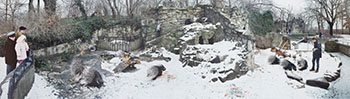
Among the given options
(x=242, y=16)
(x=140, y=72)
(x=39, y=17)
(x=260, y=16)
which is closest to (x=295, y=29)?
(x=260, y=16)

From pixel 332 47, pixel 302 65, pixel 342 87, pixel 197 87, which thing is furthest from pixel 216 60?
pixel 332 47

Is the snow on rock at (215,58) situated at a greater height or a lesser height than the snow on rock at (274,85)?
greater

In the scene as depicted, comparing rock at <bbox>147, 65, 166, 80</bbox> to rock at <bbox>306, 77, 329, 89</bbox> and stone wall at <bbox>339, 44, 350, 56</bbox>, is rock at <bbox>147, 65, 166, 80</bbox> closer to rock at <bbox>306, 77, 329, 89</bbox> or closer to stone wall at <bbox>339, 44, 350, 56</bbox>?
rock at <bbox>306, 77, 329, 89</bbox>

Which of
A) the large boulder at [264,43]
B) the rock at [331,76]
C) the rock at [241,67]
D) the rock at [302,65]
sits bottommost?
the rock at [331,76]

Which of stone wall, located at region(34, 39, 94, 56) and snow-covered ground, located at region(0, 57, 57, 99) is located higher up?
stone wall, located at region(34, 39, 94, 56)

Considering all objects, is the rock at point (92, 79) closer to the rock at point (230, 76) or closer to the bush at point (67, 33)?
the bush at point (67, 33)

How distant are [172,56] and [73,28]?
477 centimetres

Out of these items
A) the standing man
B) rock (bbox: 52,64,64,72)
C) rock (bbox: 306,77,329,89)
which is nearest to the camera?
the standing man

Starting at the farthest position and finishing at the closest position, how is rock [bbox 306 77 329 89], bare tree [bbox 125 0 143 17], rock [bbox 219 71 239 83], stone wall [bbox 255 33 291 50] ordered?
bare tree [bbox 125 0 143 17], stone wall [bbox 255 33 291 50], rock [bbox 306 77 329 89], rock [bbox 219 71 239 83]

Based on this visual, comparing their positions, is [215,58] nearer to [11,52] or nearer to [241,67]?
[241,67]

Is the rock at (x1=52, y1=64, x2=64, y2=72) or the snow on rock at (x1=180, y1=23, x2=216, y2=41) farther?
the snow on rock at (x1=180, y1=23, x2=216, y2=41)

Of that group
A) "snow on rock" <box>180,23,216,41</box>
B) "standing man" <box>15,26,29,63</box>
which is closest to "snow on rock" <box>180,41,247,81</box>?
"snow on rock" <box>180,23,216,41</box>

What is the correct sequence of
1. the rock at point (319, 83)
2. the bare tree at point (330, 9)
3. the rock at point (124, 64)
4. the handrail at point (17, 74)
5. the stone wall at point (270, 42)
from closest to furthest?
1. the handrail at point (17, 74)
2. the rock at point (319, 83)
3. the rock at point (124, 64)
4. the stone wall at point (270, 42)
5. the bare tree at point (330, 9)

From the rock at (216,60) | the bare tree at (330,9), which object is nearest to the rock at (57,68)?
the rock at (216,60)
